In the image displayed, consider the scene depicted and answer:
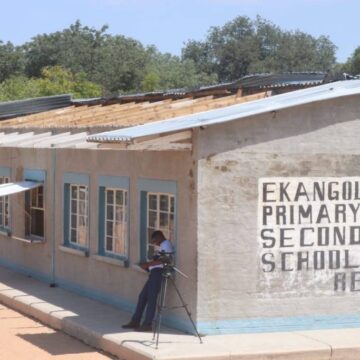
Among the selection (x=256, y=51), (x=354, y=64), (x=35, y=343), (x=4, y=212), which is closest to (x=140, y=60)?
(x=354, y=64)

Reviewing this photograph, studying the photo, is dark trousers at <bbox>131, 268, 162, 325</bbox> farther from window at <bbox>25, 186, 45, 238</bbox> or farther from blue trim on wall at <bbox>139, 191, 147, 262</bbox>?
window at <bbox>25, 186, 45, 238</bbox>

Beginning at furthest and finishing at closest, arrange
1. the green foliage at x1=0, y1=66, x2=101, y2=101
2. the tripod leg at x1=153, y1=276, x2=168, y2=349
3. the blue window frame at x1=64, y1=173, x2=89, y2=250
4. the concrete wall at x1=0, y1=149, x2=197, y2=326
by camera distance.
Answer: the green foliage at x1=0, y1=66, x2=101, y2=101 < the blue window frame at x1=64, y1=173, x2=89, y2=250 < the concrete wall at x1=0, y1=149, x2=197, y2=326 < the tripod leg at x1=153, y1=276, x2=168, y2=349

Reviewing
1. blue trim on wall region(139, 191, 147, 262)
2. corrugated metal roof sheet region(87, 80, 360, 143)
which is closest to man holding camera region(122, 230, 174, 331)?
blue trim on wall region(139, 191, 147, 262)

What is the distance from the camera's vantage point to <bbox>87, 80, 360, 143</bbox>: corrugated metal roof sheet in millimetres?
12570

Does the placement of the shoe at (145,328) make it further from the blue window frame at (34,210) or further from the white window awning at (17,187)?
the blue window frame at (34,210)

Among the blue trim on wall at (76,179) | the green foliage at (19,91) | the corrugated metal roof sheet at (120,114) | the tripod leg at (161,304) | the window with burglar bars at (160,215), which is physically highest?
the green foliage at (19,91)

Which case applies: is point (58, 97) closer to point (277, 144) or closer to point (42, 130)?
point (42, 130)

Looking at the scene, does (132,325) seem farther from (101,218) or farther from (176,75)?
(176,75)

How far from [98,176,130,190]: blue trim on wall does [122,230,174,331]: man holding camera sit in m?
1.87

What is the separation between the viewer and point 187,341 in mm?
12742

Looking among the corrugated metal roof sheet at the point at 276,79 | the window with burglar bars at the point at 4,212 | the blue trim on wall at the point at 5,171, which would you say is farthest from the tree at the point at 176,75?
the corrugated metal roof sheet at the point at 276,79

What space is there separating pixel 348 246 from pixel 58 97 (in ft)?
49.0

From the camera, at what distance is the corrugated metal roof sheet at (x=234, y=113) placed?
41.2 feet

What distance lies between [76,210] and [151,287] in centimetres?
449
